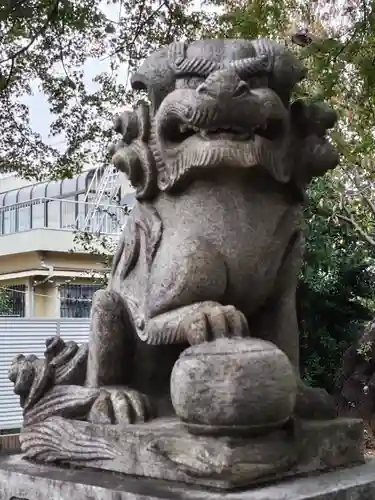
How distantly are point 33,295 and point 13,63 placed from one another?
8.23 meters

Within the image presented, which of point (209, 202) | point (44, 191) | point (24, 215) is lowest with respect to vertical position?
point (209, 202)

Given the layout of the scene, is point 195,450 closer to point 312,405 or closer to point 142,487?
point 142,487

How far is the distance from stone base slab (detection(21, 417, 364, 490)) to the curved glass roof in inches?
482

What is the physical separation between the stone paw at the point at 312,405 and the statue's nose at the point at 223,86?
80 centimetres

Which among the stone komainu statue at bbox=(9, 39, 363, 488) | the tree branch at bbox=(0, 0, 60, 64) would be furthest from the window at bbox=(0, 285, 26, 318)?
the stone komainu statue at bbox=(9, 39, 363, 488)

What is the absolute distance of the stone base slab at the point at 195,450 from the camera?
1.59 metres

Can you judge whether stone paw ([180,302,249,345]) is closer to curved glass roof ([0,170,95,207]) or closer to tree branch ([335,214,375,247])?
tree branch ([335,214,375,247])

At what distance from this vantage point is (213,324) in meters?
1.77

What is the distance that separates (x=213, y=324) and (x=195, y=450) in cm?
31

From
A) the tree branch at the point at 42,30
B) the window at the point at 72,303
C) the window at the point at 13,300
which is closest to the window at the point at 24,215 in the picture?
the window at the point at 13,300

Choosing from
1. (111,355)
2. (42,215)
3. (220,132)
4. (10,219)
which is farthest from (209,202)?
(10,219)

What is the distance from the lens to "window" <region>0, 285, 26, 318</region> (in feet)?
45.0

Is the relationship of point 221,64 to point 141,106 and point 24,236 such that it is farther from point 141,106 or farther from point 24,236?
point 24,236

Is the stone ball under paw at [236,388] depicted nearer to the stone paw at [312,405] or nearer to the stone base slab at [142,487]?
the stone base slab at [142,487]
